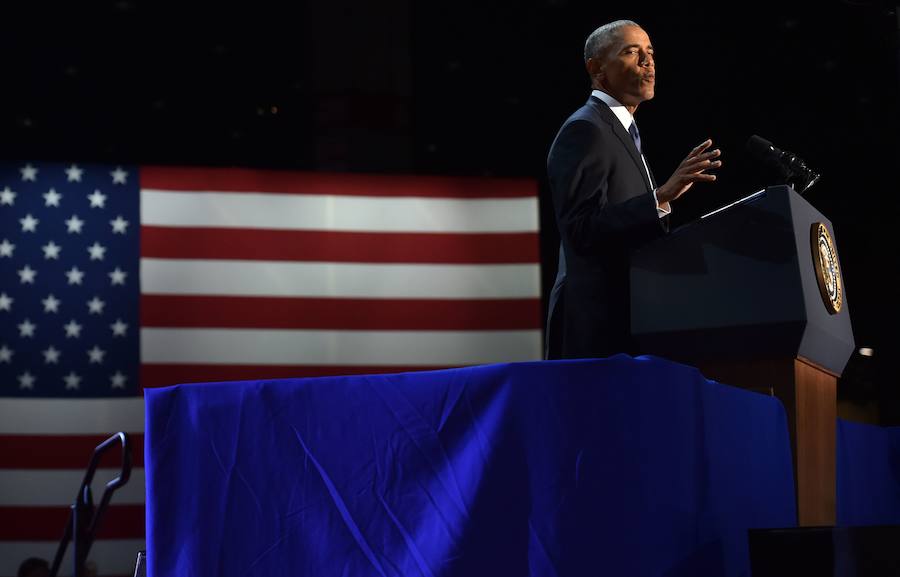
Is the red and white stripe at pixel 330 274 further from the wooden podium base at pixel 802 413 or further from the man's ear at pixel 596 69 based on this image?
the wooden podium base at pixel 802 413

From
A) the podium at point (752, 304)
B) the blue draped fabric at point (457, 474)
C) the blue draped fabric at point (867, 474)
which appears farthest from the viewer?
the blue draped fabric at point (867, 474)

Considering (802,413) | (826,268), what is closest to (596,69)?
(826,268)

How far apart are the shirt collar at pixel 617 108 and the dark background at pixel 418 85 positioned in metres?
3.66

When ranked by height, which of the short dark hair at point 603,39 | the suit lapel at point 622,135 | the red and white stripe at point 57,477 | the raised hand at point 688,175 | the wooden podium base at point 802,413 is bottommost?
the red and white stripe at point 57,477

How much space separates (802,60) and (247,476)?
4.95 meters

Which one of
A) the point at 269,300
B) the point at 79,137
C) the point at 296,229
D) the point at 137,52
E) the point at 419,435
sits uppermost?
the point at 137,52

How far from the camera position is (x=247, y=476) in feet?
4.37

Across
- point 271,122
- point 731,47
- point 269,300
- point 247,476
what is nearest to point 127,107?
point 271,122

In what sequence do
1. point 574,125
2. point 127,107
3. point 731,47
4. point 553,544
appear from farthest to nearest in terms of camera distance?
point 127,107 → point 731,47 → point 574,125 → point 553,544

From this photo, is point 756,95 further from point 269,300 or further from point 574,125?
point 574,125

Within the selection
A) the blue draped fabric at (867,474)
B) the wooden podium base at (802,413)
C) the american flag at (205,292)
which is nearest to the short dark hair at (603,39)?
the wooden podium base at (802,413)

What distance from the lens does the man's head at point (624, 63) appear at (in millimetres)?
1946

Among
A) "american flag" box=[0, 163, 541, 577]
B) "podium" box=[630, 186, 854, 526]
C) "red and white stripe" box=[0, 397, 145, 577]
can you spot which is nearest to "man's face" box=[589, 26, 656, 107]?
"podium" box=[630, 186, 854, 526]

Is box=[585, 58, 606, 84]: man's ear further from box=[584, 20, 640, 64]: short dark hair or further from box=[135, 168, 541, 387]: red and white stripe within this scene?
box=[135, 168, 541, 387]: red and white stripe
